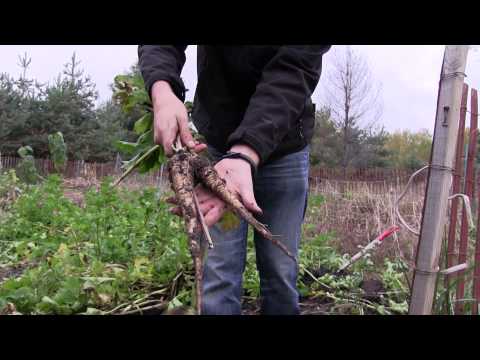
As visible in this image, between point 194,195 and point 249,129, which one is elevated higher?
point 249,129

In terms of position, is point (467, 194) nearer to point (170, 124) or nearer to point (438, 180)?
point (438, 180)

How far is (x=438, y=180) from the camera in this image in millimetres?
1763

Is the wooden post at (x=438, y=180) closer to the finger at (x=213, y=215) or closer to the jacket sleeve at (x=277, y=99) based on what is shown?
the jacket sleeve at (x=277, y=99)

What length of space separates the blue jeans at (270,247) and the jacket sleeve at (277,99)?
36 cm

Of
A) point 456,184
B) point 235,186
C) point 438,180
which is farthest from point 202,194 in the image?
point 456,184

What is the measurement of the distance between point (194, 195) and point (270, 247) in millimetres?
621

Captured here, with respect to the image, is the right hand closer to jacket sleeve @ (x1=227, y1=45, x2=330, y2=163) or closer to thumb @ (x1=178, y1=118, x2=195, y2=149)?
thumb @ (x1=178, y1=118, x2=195, y2=149)

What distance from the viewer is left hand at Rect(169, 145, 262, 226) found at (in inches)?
55.8

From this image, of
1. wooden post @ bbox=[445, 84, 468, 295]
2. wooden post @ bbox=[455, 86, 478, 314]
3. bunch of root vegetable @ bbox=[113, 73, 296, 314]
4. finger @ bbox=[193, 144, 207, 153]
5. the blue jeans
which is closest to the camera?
bunch of root vegetable @ bbox=[113, 73, 296, 314]

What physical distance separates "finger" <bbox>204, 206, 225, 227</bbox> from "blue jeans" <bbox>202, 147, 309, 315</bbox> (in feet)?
1.29

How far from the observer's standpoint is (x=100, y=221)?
12.2 feet

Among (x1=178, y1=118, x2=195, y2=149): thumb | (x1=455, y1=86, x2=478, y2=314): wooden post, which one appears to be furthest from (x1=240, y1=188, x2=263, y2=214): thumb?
(x1=455, y1=86, x2=478, y2=314): wooden post

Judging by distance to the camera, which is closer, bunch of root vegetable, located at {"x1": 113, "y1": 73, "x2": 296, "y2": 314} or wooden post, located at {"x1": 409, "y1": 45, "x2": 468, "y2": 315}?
bunch of root vegetable, located at {"x1": 113, "y1": 73, "x2": 296, "y2": 314}

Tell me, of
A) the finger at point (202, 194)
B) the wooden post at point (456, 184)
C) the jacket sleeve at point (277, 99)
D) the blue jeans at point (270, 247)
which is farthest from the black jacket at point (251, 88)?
the wooden post at point (456, 184)
